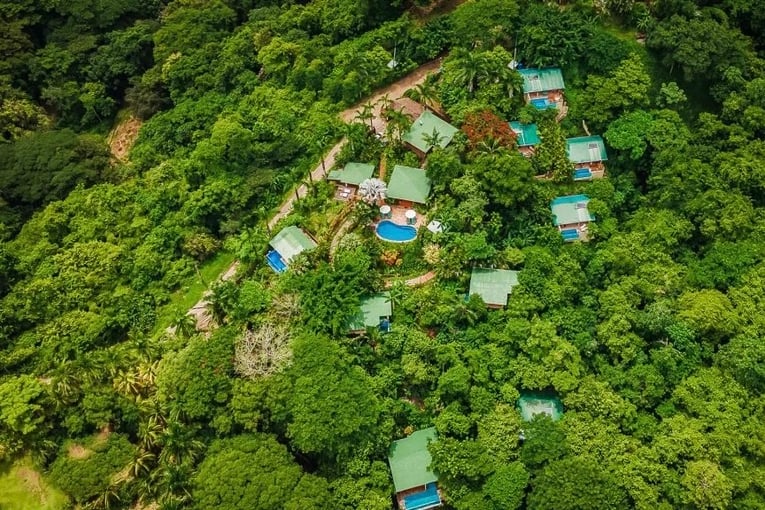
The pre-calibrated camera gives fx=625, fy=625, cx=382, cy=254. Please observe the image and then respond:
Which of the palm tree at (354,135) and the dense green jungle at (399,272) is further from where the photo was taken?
the palm tree at (354,135)

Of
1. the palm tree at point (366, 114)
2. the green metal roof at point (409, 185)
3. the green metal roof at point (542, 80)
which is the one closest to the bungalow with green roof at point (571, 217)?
the green metal roof at point (409, 185)

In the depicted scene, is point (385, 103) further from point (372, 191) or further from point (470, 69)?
point (372, 191)

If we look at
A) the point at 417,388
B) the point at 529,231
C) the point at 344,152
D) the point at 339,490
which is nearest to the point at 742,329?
the point at 529,231

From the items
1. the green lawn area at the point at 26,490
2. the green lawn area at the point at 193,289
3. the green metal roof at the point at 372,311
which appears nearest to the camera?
the green lawn area at the point at 26,490

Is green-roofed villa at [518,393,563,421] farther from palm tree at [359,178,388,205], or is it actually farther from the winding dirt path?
the winding dirt path

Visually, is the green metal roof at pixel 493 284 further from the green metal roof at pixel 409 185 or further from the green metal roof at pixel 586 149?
the green metal roof at pixel 586 149
